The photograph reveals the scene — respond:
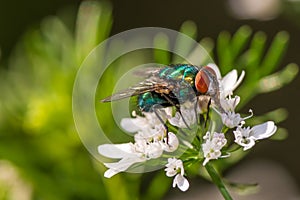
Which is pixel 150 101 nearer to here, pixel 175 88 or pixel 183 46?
→ pixel 175 88

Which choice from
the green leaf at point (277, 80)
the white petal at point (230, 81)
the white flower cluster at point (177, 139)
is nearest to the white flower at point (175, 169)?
the white flower cluster at point (177, 139)

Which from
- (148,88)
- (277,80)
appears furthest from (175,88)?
(277,80)

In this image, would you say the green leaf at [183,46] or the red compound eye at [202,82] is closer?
the red compound eye at [202,82]

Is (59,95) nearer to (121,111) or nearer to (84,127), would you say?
(84,127)

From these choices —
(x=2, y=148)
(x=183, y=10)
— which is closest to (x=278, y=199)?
(x=2, y=148)

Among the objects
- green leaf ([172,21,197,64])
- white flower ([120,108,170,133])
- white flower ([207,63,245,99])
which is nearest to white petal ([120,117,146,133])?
white flower ([120,108,170,133])

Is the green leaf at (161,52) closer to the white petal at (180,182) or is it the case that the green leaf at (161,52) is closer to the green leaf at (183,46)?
the green leaf at (183,46)

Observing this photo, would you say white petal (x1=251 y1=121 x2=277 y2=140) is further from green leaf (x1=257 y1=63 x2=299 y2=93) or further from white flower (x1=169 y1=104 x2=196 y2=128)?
green leaf (x1=257 y1=63 x2=299 y2=93)
